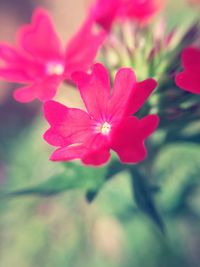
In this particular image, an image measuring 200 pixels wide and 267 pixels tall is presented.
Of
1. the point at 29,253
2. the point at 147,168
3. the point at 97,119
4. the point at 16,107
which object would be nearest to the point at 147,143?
the point at 147,168

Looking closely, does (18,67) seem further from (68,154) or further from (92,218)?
(92,218)

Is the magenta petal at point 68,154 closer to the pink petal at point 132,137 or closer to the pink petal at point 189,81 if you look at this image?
the pink petal at point 132,137

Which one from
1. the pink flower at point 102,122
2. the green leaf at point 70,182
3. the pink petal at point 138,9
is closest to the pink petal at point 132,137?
the pink flower at point 102,122

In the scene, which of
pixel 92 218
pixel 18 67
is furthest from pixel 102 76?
pixel 92 218

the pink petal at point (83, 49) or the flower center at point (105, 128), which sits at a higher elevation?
the pink petal at point (83, 49)

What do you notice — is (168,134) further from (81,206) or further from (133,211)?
(81,206)

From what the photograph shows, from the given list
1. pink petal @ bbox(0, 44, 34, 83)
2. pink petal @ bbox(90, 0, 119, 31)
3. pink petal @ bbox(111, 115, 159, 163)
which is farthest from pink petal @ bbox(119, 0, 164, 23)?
pink petal @ bbox(111, 115, 159, 163)
